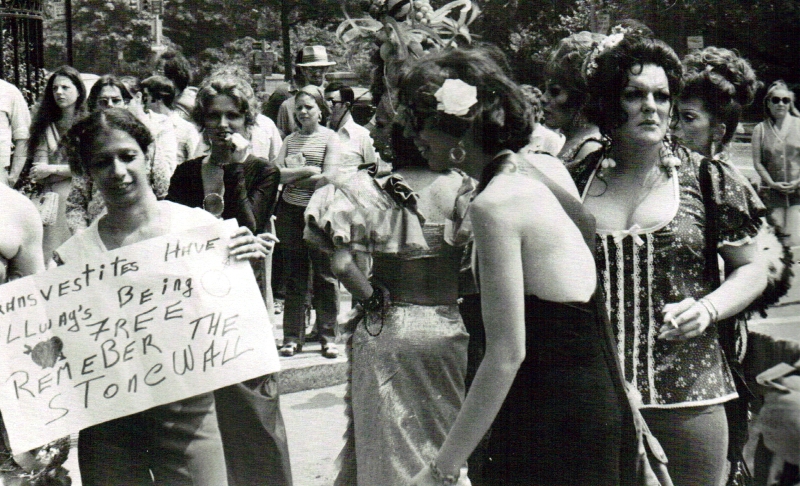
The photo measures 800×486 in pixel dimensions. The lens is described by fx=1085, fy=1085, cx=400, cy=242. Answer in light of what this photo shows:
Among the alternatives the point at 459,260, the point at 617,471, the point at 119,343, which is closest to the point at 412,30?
the point at 459,260

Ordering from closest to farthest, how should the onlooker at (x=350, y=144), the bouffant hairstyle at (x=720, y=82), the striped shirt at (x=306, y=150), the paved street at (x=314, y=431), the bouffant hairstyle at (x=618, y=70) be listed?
the bouffant hairstyle at (x=618, y=70) → the bouffant hairstyle at (x=720, y=82) → the paved street at (x=314, y=431) → the striped shirt at (x=306, y=150) → the onlooker at (x=350, y=144)

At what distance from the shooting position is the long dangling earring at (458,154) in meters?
2.67

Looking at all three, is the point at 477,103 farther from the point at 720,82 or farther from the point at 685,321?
the point at 720,82

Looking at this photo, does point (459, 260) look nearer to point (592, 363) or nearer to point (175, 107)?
point (592, 363)

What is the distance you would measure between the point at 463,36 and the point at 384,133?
1.83ft

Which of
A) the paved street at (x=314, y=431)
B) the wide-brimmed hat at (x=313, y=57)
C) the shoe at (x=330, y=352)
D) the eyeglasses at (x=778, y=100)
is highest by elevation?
the wide-brimmed hat at (x=313, y=57)

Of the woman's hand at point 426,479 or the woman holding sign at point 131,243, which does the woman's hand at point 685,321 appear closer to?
the woman's hand at point 426,479

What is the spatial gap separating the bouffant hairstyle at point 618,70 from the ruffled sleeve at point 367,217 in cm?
82

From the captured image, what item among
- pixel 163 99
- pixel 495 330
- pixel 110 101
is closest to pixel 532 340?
pixel 495 330

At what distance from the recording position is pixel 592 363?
2484mm

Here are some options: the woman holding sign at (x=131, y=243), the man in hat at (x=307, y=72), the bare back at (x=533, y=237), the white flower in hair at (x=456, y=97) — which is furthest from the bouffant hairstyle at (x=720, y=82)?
the man in hat at (x=307, y=72)

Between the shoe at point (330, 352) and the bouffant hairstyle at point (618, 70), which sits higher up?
the bouffant hairstyle at point (618, 70)

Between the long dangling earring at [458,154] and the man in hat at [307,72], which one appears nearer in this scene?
the long dangling earring at [458,154]

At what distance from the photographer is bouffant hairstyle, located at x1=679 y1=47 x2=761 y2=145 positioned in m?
3.77
